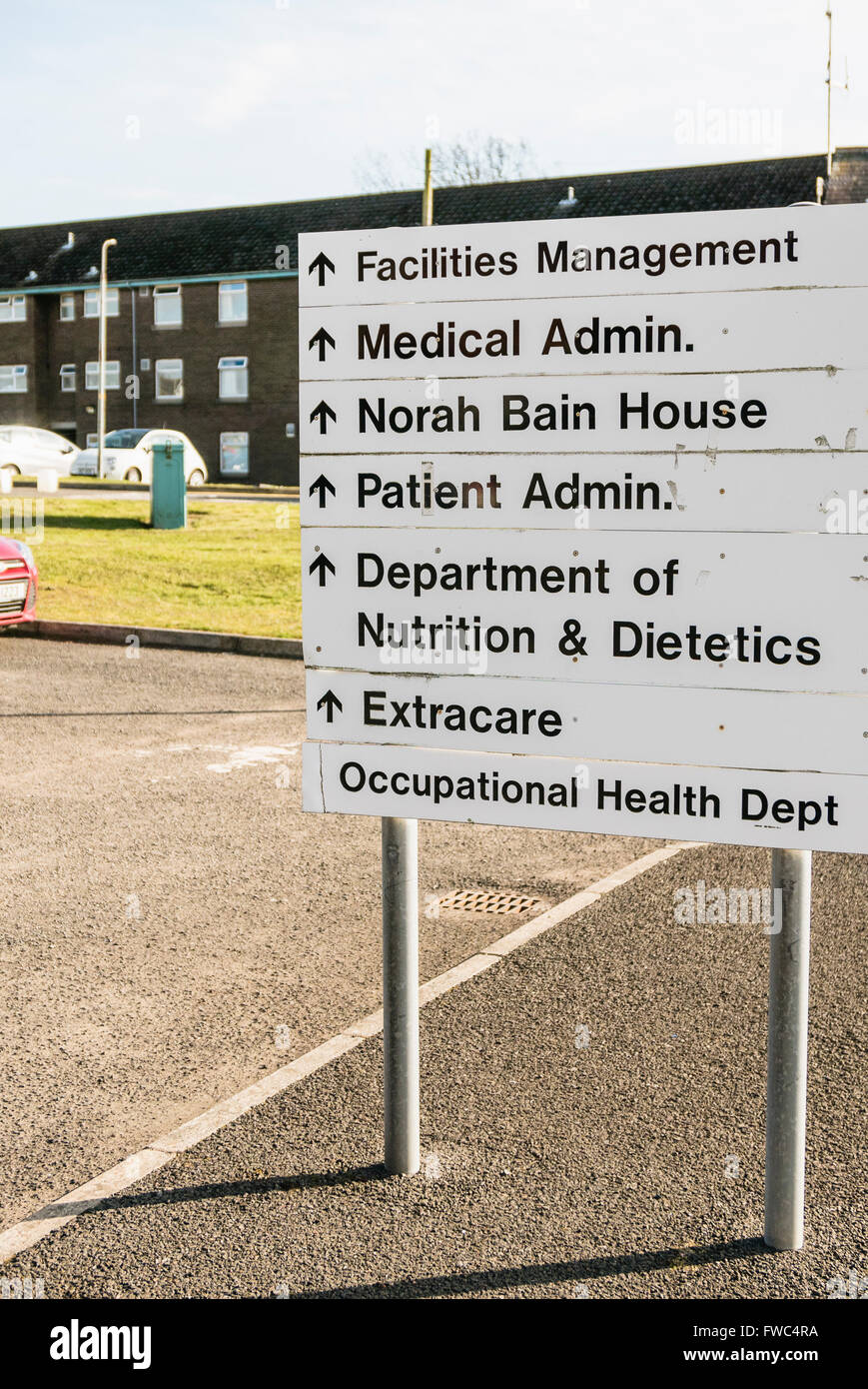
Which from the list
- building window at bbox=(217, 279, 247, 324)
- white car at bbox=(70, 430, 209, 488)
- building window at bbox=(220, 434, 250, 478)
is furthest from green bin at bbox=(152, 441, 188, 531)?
building window at bbox=(217, 279, 247, 324)

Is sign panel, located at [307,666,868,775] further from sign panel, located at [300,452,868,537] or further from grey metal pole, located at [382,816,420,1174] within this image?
sign panel, located at [300,452,868,537]

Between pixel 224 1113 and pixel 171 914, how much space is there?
2.04 meters

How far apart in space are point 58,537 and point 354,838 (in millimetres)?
14121

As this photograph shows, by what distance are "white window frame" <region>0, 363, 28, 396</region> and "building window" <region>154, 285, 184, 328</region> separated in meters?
6.92

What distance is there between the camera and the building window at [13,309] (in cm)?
5556

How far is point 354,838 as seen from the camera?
7.51m

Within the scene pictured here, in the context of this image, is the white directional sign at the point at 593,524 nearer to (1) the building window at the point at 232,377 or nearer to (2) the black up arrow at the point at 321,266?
(2) the black up arrow at the point at 321,266

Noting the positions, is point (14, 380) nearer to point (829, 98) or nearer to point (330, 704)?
point (829, 98)

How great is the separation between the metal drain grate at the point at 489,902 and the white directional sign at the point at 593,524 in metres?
2.66

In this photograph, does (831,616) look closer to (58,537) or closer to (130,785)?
(130,785)

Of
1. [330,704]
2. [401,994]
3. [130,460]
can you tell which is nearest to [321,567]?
[330,704]

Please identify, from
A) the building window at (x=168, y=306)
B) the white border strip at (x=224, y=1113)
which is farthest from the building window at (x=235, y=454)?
the white border strip at (x=224, y=1113)

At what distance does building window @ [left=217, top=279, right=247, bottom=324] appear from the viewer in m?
50.7

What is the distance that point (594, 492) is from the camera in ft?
11.4
